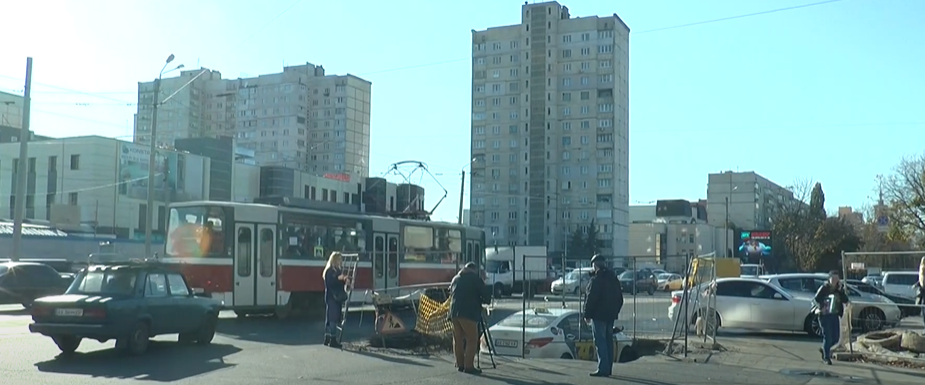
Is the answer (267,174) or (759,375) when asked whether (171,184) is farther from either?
(759,375)

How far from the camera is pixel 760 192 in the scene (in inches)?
5069

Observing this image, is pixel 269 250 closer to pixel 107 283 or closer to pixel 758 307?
pixel 107 283

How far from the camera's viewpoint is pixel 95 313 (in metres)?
14.9

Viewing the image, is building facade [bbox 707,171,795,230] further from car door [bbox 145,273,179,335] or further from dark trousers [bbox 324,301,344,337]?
car door [bbox 145,273,179,335]

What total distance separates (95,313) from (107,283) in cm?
99

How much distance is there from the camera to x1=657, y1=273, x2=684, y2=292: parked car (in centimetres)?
4358

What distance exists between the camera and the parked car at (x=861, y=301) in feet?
71.1

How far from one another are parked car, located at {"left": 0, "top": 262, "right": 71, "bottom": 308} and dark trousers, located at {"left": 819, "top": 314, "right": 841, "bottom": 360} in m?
23.7

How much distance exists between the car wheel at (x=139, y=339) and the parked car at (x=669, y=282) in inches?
1155

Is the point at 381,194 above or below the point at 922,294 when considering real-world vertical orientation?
above

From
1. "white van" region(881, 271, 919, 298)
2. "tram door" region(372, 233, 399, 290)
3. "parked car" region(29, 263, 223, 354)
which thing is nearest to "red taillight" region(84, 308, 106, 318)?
"parked car" region(29, 263, 223, 354)

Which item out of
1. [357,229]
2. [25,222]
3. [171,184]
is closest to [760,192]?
[171,184]

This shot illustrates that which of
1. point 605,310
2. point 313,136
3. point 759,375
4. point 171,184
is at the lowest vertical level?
point 759,375

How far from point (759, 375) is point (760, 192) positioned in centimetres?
12073
